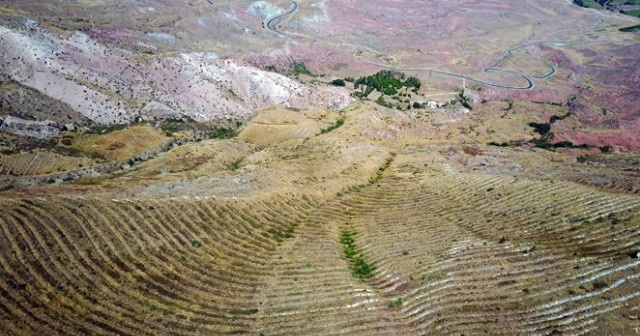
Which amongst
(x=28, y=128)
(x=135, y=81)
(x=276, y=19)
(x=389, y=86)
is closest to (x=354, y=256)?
(x=28, y=128)

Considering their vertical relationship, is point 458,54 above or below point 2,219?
below

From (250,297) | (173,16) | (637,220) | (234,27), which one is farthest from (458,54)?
(250,297)

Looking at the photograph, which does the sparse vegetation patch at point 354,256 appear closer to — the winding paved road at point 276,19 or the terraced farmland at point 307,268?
the terraced farmland at point 307,268

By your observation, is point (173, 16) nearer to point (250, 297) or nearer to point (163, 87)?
point (163, 87)

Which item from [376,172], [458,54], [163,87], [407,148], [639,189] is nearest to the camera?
[639,189]

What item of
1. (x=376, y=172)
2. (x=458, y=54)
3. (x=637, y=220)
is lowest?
(x=458, y=54)

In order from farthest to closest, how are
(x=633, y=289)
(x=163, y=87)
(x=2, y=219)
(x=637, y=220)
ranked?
1. (x=163, y=87)
2. (x=637, y=220)
3. (x=2, y=219)
4. (x=633, y=289)

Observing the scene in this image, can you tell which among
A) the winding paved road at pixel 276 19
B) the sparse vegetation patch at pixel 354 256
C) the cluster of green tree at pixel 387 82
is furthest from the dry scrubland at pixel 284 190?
the winding paved road at pixel 276 19

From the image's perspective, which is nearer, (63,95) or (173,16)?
(63,95)
